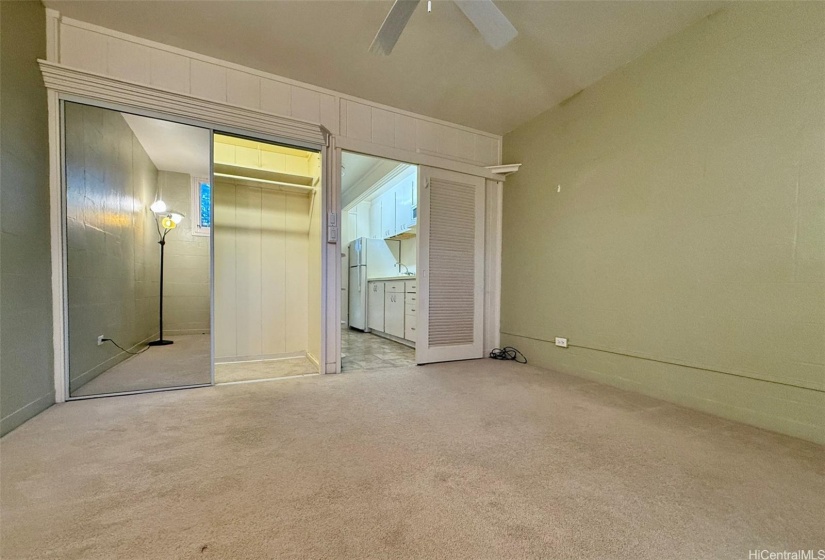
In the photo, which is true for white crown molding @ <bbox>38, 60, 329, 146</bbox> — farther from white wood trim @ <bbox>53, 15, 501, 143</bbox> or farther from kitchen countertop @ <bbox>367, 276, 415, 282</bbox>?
kitchen countertop @ <bbox>367, 276, 415, 282</bbox>

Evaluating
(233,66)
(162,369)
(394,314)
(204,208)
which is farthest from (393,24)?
(394,314)

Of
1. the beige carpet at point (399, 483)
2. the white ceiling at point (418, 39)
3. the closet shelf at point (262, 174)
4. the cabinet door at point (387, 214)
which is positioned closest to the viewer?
the beige carpet at point (399, 483)

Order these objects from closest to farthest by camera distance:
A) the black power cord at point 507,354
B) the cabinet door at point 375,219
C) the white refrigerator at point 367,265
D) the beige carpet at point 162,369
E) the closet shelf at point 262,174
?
1. the beige carpet at point 162,369
2. the closet shelf at point 262,174
3. the black power cord at point 507,354
4. the white refrigerator at point 367,265
5. the cabinet door at point 375,219

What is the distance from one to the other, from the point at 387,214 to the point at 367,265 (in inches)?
40.3

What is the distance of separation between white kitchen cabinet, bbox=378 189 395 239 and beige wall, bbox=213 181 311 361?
2.03 m

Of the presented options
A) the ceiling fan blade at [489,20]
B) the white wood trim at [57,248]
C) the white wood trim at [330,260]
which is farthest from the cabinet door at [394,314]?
the white wood trim at [57,248]

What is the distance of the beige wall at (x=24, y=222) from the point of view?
1638 mm

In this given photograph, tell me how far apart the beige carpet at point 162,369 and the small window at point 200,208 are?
915 millimetres

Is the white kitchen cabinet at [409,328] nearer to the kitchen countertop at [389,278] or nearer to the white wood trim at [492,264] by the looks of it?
the kitchen countertop at [389,278]

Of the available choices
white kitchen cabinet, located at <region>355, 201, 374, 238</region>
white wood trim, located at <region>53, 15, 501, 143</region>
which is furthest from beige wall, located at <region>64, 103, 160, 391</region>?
white kitchen cabinet, located at <region>355, 201, 374, 238</region>

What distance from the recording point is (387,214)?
223 inches

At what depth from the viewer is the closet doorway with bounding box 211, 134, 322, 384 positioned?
3219mm

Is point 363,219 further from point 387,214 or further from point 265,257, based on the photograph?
point 265,257

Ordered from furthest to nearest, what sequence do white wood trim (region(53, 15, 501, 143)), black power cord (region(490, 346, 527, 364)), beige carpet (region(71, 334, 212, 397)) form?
black power cord (region(490, 346, 527, 364)) < beige carpet (region(71, 334, 212, 397)) < white wood trim (region(53, 15, 501, 143))
